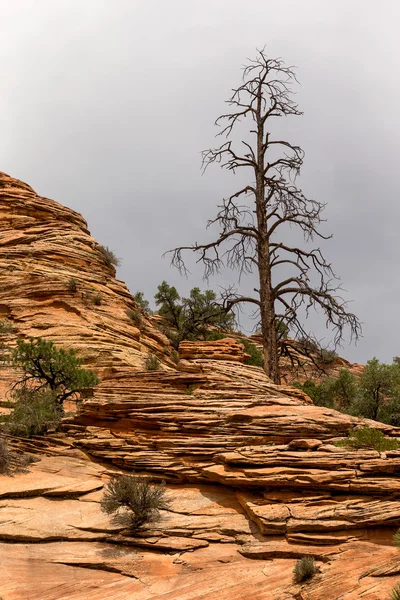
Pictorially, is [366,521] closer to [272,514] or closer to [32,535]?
[272,514]

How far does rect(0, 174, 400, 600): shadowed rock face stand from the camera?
7.25 meters

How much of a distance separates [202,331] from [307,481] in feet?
59.2

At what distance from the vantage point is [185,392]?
1348 centimetres

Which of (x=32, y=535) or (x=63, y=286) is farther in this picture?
(x=63, y=286)

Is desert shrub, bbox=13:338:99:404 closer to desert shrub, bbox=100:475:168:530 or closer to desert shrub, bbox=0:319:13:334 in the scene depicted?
desert shrub, bbox=100:475:168:530

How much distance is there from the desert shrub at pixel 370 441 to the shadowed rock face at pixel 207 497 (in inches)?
17.6

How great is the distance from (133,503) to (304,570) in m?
3.38

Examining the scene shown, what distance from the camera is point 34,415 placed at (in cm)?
1259

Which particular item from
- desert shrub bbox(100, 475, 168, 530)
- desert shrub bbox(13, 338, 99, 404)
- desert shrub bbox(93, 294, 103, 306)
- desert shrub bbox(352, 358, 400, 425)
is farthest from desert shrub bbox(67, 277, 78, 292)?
desert shrub bbox(352, 358, 400, 425)

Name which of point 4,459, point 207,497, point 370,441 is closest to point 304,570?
point 207,497

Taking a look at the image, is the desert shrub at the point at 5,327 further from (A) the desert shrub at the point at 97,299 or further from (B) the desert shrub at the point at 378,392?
(B) the desert shrub at the point at 378,392

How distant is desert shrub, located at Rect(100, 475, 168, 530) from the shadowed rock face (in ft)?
0.71


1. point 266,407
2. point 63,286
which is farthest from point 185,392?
point 63,286

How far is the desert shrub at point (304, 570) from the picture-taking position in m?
7.00
